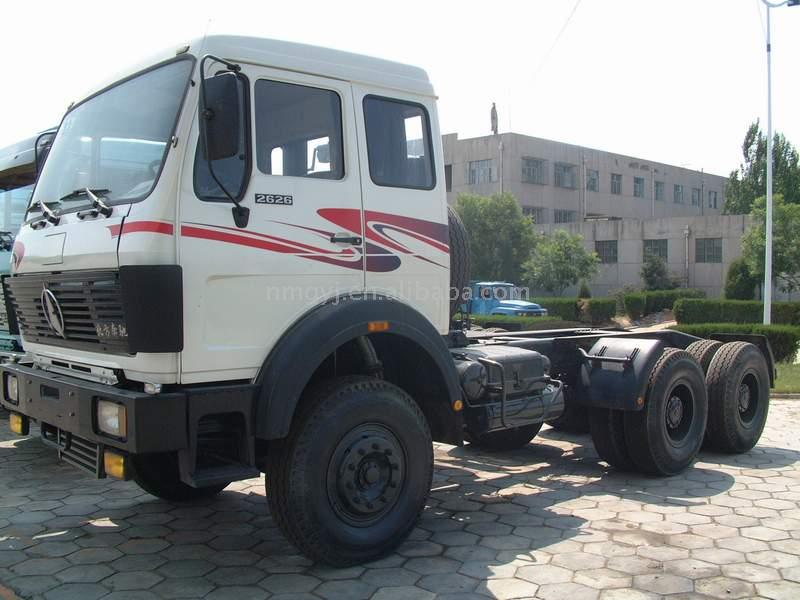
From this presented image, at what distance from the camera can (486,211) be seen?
36.5 metres

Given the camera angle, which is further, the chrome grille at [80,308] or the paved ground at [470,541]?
the paved ground at [470,541]

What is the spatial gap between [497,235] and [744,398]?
94.9 feet

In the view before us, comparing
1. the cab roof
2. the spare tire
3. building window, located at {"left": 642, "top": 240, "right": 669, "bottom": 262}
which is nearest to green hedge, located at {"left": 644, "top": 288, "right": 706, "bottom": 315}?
building window, located at {"left": 642, "top": 240, "right": 669, "bottom": 262}

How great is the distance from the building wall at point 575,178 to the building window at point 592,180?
16 centimetres

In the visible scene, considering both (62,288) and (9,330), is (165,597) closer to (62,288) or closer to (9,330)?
(62,288)

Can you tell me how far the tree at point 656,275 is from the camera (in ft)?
126

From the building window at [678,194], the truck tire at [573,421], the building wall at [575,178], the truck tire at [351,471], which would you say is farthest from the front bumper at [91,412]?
the building window at [678,194]

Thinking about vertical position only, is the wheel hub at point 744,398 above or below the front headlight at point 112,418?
below

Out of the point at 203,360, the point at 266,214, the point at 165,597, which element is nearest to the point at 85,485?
the point at 165,597

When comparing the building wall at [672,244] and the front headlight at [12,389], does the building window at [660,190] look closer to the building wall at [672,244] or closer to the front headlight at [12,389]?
the building wall at [672,244]

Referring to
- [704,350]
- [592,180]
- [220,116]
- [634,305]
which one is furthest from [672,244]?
[220,116]

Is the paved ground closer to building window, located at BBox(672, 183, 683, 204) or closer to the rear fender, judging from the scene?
the rear fender

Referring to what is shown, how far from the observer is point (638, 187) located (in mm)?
56219

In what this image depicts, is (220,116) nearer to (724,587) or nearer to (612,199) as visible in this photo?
(724,587)
